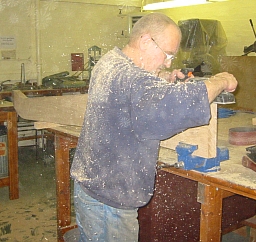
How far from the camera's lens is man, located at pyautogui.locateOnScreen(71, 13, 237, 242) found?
1.04 m

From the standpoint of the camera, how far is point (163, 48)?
1.22 meters

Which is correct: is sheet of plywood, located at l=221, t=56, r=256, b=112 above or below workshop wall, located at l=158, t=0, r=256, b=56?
below

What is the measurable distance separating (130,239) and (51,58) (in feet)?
13.8

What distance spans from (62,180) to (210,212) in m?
1.09

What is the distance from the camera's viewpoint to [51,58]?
518 cm

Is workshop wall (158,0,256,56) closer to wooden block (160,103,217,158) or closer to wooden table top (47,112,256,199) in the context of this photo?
wooden table top (47,112,256,199)

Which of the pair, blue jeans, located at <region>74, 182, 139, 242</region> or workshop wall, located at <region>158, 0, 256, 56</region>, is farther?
workshop wall, located at <region>158, 0, 256, 56</region>

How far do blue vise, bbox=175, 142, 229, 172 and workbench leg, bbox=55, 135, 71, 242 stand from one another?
3.03 ft

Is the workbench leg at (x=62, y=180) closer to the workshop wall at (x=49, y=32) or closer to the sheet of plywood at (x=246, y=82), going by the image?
the sheet of plywood at (x=246, y=82)

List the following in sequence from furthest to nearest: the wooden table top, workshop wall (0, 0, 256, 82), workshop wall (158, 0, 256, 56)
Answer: workshop wall (0, 0, 256, 82), workshop wall (158, 0, 256, 56), the wooden table top

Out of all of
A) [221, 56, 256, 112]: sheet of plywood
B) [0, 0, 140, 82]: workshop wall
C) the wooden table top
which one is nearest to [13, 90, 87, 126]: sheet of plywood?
the wooden table top

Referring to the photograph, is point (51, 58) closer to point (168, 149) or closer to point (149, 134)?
point (168, 149)

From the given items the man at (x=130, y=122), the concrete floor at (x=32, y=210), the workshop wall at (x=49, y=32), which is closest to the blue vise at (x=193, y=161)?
the man at (x=130, y=122)

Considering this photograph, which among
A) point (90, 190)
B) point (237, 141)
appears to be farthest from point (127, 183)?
point (237, 141)
